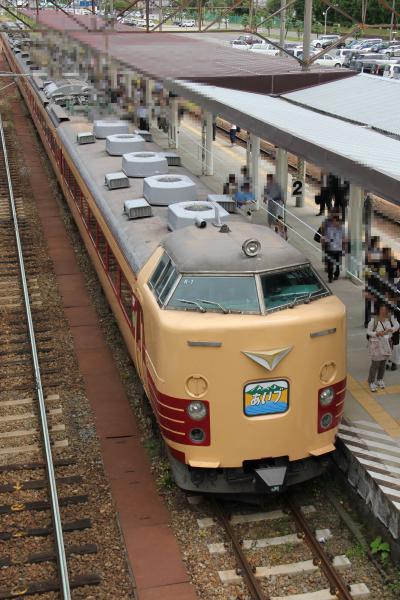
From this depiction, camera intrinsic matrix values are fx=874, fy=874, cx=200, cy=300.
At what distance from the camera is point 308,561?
314 inches

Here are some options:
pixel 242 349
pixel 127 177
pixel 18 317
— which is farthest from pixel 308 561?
pixel 18 317

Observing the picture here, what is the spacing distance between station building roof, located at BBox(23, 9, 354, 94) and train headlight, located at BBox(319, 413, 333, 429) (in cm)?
1038

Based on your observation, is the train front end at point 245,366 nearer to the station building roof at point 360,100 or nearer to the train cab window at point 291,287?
the train cab window at point 291,287

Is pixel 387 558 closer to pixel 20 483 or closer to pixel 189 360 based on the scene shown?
pixel 189 360

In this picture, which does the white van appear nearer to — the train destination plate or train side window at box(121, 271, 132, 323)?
train side window at box(121, 271, 132, 323)

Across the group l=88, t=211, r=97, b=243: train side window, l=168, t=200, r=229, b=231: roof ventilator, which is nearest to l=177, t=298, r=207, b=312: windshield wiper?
l=168, t=200, r=229, b=231: roof ventilator

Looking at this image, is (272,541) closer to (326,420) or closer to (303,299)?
(326,420)

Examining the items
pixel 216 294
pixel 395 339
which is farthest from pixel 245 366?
pixel 395 339

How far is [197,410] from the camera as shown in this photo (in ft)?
Answer: 26.1

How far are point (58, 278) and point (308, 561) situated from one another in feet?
31.5

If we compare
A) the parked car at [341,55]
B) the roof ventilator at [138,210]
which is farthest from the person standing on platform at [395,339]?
the parked car at [341,55]

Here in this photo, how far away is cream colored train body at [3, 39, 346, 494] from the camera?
7809 mm

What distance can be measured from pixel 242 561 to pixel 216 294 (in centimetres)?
243

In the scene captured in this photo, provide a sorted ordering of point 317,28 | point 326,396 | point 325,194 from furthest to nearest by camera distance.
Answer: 1. point 317,28
2. point 325,194
3. point 326,396
